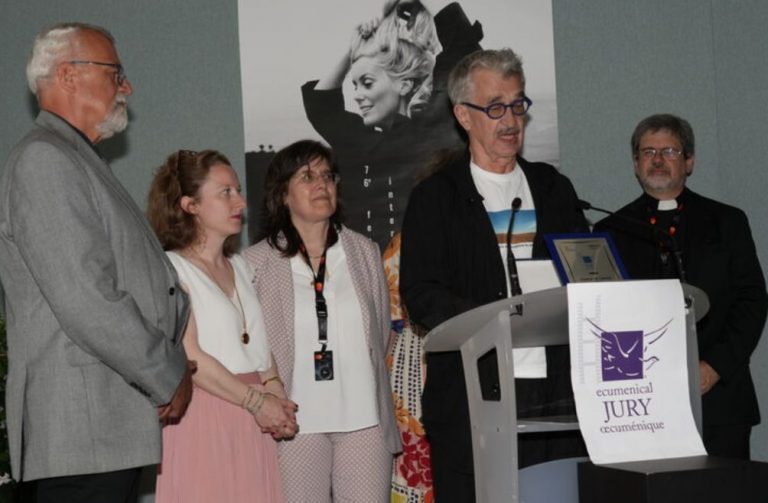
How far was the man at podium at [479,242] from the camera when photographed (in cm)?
298

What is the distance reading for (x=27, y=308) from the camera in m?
2.55

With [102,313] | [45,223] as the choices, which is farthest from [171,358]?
[45,223]

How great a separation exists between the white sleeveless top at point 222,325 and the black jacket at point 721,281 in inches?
62.3

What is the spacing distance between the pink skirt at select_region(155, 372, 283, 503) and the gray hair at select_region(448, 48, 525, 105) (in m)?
1.23

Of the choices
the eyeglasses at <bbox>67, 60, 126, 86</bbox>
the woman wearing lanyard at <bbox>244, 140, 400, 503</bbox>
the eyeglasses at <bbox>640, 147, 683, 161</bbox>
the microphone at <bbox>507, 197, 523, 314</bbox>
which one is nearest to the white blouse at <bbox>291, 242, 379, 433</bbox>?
the woman wearing lanyard at <bbox>244, 140, 400, 503</bbox>

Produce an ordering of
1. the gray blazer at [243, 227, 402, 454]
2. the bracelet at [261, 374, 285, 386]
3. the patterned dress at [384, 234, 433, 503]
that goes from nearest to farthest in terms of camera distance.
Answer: the bracelet at [261, 374, 285, 386]
the gray blazer at [243, 227, 402, 454]
the patterned dress at [384, 234, 433, 503]

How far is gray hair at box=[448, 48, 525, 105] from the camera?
127 inches

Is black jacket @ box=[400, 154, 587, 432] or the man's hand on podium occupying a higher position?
black jacket @ box=[400, 154, 587, 432]

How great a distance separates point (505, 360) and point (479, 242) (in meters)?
0.73

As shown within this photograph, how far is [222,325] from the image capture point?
350 cm

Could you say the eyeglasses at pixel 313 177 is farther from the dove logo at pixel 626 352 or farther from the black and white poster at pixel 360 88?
the dove logo at pixel 626 352

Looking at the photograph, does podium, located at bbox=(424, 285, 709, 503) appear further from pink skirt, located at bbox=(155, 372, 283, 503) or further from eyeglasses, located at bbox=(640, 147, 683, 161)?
eyeglasses, located at bbox=(640, 147, 683, 161)

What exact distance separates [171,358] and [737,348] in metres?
2.33

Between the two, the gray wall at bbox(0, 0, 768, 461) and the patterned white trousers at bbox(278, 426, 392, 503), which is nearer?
the patterned white trousers at bbox(278, 426, 392, 503)
